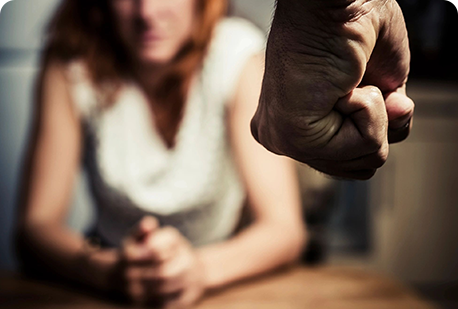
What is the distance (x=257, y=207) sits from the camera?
0.87m

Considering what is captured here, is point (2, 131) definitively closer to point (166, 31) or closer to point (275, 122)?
point (166, 31)

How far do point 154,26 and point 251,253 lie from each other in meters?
0.49

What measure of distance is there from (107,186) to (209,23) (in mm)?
425

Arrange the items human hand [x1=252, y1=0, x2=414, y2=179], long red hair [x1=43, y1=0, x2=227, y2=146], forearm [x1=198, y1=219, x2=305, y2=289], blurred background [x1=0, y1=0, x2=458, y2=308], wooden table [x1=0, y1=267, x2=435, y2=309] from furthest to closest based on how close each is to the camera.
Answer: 1. blurred background [x1=0, y1=0, x2=458, y2=308]
2. long red hair [x1=43, y1=0, x2=227, y2=146]
3. forearm [x1=198, y1=219, x2=305, y2=289]
4. wooden table [x1=0, y1=267, x2=435, y2=309]
5. human hand [x1=252, y1=0, x2=414, y2=179]

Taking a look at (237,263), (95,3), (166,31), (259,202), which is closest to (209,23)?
(166,31)

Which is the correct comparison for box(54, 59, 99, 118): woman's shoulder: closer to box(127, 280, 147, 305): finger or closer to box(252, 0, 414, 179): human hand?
box(127, 280, 147, 305): finger

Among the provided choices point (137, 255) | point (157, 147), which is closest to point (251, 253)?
point (137, 255)

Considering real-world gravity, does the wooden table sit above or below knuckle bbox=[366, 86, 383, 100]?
below

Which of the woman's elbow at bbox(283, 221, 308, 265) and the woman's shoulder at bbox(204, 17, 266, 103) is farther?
the woman's shoulder at bbox(204, 17, 266, 103)

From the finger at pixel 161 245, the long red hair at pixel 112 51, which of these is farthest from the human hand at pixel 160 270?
the long red hair at pixel 112 51

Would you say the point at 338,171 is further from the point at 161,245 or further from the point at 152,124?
the point at 152,124

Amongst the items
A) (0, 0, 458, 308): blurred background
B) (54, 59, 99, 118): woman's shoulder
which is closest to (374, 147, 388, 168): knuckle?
(54, 59, 99, 118): woman's shoulder

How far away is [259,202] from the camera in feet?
2.85

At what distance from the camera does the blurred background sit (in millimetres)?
1576
